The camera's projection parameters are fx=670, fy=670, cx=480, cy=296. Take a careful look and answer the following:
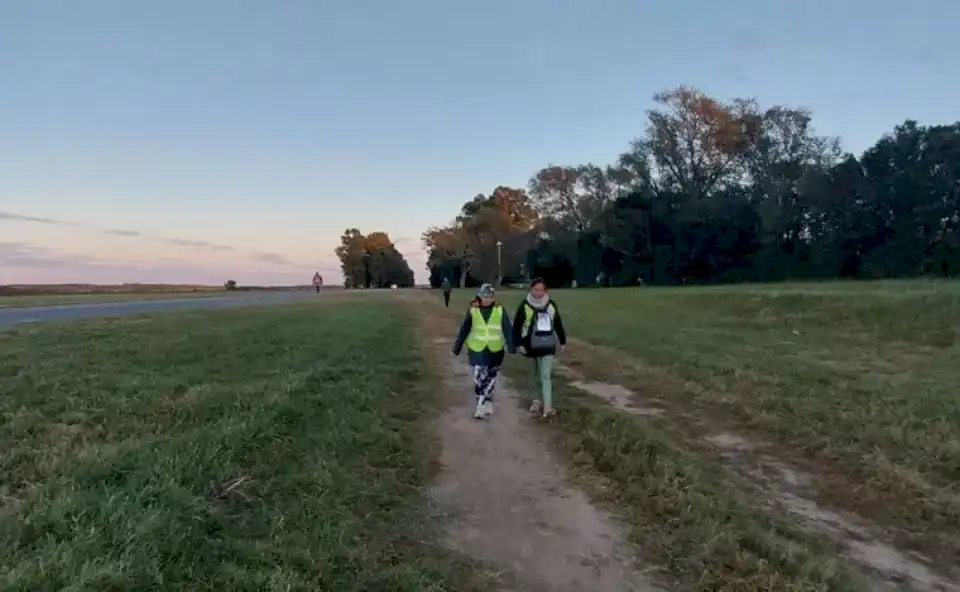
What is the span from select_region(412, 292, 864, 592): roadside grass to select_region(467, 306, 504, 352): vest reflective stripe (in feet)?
4.68

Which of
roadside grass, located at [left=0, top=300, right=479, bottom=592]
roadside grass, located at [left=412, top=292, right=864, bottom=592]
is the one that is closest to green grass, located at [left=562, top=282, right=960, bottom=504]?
roadside grass, located at [left=412, top=292, right=864, bottom=592]

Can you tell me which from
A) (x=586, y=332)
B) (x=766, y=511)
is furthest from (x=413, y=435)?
(x=586, y=332)

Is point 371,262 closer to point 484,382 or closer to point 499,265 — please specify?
point 499,265

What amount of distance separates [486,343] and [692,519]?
4.07 meters

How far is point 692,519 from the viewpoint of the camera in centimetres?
525

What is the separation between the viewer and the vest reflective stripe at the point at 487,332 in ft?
29.0

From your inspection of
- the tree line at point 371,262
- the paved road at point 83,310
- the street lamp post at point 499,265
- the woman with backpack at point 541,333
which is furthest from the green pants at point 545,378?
the tree line at point 371,262

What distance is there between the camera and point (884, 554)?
514cm

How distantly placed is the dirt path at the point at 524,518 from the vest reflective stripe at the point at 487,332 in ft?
3.52

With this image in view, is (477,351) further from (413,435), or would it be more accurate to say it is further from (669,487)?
(669,487)

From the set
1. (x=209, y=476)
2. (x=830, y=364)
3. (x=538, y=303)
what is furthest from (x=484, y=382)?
(x=830, y=364)

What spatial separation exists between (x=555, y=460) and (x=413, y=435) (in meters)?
1.72

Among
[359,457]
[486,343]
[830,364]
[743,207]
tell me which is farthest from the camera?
[743,207]

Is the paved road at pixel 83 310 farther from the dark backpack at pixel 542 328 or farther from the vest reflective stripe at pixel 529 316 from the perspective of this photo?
the dark backpack at pixel 542 328
